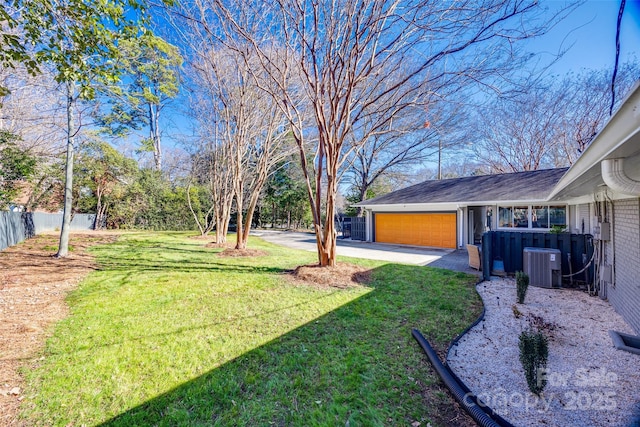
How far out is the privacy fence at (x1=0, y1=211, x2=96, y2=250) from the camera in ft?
33.4

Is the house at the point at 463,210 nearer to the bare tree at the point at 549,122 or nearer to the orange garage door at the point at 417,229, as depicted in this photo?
the orange garage door at the point at 417,229

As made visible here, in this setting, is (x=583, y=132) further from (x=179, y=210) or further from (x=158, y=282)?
(x=179, y=210)

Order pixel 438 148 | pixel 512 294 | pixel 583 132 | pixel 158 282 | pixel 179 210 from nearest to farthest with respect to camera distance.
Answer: pixel 512 294, pixel 158 282, pixel 583 132, pixel 438 148, pixel 179 210

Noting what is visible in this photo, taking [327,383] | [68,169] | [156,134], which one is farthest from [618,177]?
[156,134]

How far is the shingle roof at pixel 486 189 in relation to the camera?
11016 mm

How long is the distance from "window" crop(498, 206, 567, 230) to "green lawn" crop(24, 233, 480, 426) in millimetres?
7854

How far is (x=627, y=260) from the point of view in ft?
13.0

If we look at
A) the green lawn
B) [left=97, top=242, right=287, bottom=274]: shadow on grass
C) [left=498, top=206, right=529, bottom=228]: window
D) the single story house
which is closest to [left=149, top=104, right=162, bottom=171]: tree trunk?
[left=97, top=242, right=287, bottom=274]: shadow on grass

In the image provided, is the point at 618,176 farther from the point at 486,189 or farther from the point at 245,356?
the point at 486,189

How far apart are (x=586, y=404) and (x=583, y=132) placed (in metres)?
17.9

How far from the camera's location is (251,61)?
8.39m

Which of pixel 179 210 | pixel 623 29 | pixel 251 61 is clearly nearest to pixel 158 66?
pixel 251 61

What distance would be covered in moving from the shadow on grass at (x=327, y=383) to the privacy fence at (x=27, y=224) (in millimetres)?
12541

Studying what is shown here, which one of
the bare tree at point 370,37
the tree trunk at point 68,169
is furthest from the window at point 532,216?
the tree trunk at point 68,169
